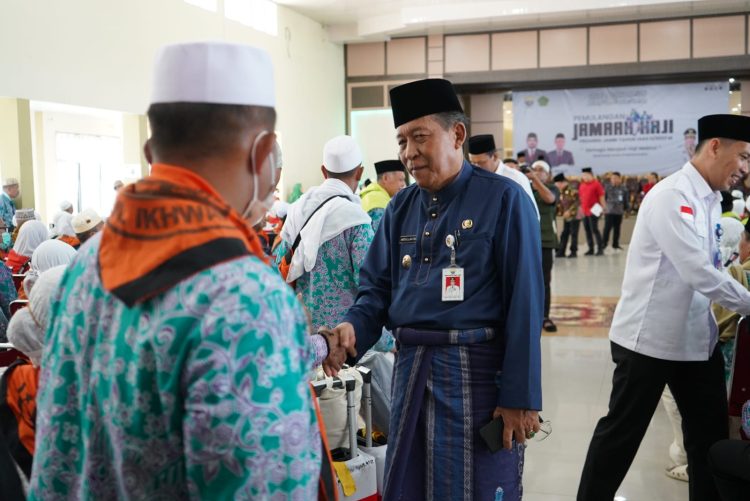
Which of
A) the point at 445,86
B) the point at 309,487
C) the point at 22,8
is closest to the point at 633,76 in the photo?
the point at 22,8

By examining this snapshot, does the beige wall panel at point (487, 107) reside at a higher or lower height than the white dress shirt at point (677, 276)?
higher

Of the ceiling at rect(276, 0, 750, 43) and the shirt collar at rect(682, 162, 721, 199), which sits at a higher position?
the ceiling at rect(276, 0, 750, 43)

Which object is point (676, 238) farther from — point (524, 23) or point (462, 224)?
point (524, 23)

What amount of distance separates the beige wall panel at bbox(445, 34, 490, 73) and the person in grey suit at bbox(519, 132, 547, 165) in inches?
78.6

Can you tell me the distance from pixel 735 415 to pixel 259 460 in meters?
2.63

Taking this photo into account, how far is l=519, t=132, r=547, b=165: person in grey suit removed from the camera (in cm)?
1814

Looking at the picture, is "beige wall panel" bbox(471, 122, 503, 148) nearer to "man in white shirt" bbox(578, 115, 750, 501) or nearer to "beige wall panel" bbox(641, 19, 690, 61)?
"beige wall panel" bbox(641, 19, 690, 61)

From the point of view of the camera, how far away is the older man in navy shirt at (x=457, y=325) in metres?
2.04

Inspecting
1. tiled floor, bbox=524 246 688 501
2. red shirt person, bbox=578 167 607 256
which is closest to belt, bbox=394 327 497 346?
tiled floor, bbox=524 246 688 501

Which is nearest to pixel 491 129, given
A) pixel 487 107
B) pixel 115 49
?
pixel 487 107

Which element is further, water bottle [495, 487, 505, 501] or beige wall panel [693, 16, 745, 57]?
beige wall panel [693, 16, 745, 57]

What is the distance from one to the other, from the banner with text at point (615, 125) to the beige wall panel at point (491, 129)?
1.67ft

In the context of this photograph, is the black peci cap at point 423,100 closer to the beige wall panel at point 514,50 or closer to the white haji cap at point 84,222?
the white haji cap at point 84,222

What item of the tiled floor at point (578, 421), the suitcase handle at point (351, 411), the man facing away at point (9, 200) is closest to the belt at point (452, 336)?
the suitcase handle at point (351, 411)
